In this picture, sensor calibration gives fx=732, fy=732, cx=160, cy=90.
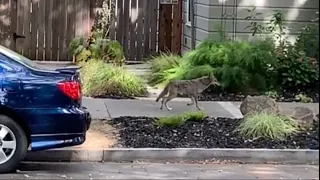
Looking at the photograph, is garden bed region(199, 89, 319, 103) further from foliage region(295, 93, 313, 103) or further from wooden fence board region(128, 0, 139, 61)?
wooden fence board region(128, 0, 139, 61)

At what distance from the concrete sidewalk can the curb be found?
7.67 ft

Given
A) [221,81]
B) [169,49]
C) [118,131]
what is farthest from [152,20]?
[118,131]

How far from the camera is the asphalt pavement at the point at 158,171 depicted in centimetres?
870

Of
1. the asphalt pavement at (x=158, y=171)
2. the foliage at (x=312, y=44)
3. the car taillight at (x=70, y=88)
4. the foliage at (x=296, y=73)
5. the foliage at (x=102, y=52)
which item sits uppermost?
the foliage at (x=312, y=44)

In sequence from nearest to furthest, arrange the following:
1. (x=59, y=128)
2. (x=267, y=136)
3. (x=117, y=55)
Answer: (x=59, y=128) < (x=267, y=136) < (x=117, y=55)

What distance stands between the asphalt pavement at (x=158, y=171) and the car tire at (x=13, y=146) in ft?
0.43

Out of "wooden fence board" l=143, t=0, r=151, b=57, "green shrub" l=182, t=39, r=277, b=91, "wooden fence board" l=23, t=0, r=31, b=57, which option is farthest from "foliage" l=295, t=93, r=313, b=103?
"wooden fence board" l=23, t=0, r=31, b=57

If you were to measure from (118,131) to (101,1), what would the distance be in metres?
8.69

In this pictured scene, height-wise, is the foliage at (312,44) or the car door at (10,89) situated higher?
the foliage at (312,44)

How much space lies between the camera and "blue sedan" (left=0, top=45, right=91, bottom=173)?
8.41 meters

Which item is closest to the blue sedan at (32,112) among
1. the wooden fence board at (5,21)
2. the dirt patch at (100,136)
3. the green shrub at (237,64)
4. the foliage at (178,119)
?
the dirt patch at (100,136)

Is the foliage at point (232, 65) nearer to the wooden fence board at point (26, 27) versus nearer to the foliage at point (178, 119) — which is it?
the foliage at point (178, 119)

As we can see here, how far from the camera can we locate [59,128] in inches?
335

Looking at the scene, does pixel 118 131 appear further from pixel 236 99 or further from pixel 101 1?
pixel 101 1
